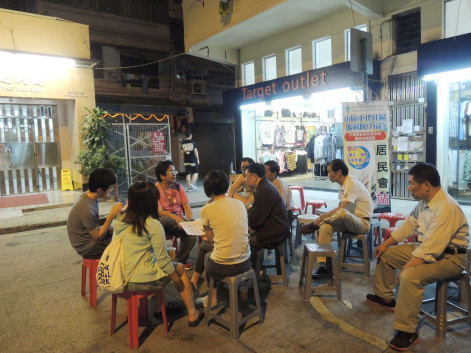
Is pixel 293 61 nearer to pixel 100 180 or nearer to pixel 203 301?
pixel 100 180

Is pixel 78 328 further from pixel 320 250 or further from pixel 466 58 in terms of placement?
pixel 466 58

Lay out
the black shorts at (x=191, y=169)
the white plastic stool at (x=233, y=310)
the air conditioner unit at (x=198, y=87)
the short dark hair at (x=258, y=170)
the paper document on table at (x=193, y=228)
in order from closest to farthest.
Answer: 1. the white plastic stool at (x=233, y=310)
2. the paper document on table at (x=193, y=228)
3. the short dark hair at (x=258, y=170)
4. the black shorts at (x=191, y=169)
5. the air conditioner unit at (x=198, y=87)

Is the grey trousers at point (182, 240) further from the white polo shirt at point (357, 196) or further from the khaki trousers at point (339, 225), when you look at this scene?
the white polo shirt at point (357, 196)

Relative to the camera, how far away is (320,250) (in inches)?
146

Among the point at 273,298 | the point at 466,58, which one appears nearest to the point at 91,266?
the point at 273,298

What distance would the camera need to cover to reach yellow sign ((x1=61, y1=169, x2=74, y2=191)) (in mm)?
11070

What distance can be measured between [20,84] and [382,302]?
10697 mm

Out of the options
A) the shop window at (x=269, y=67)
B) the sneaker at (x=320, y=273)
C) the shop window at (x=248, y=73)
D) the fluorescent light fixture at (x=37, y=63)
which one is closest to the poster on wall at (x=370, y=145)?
the sneaker at (x=320, y=273)

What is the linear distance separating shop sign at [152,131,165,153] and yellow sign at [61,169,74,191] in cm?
296

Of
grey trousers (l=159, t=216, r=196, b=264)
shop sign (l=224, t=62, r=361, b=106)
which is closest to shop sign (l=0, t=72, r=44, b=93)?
shop sign (l=224, t=62, r=361, b=106)

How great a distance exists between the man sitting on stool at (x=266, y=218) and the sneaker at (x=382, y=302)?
1090mm

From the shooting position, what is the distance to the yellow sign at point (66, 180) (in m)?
11.1

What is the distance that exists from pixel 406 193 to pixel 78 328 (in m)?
8.05

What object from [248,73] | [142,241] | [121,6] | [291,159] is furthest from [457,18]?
[121,6]
